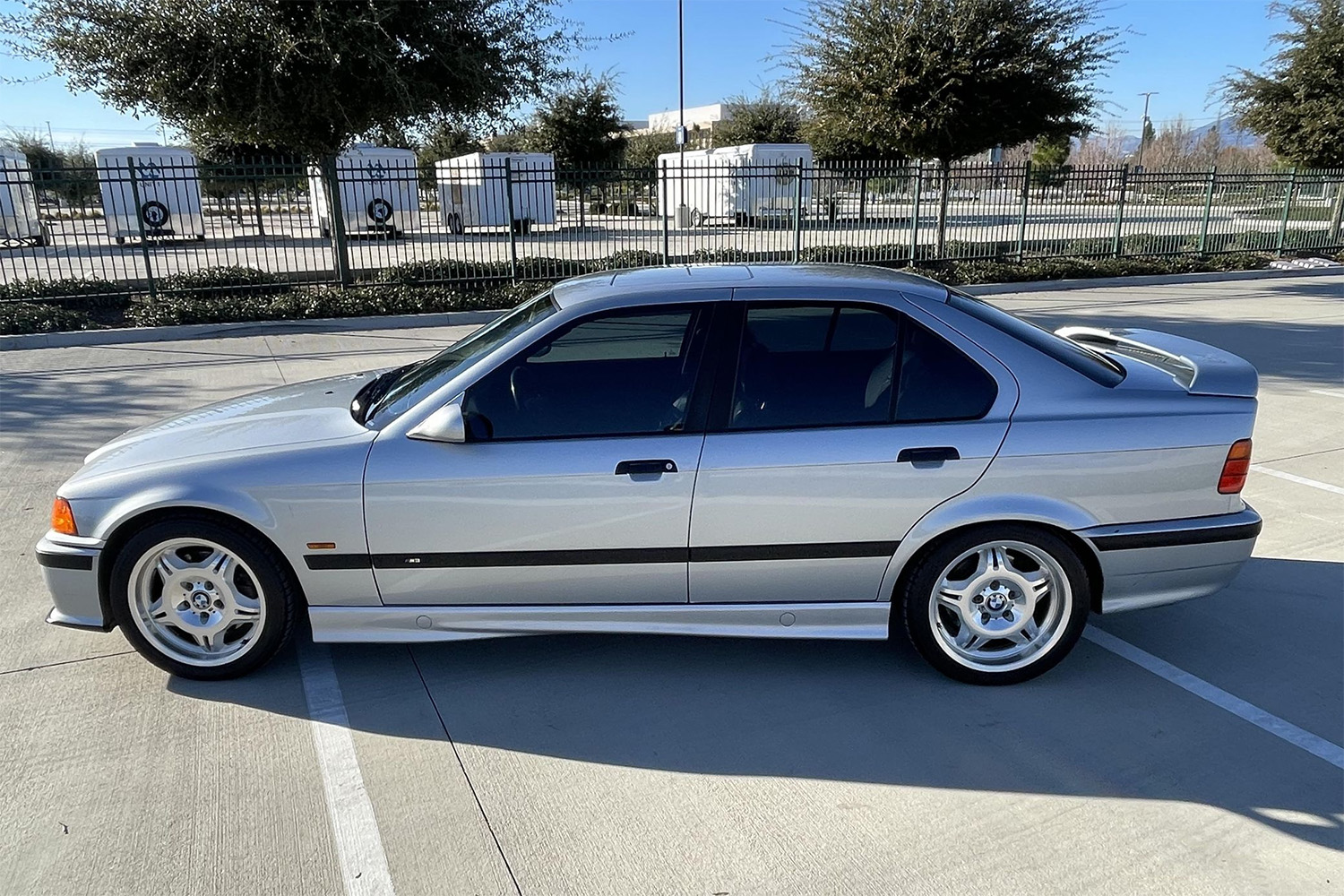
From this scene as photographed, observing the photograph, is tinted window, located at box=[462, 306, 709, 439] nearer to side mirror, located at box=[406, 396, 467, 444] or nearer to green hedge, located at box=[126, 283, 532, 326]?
side mirror, located at box=[406, 396, 467, 444]

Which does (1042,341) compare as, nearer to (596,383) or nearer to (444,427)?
(596,383)

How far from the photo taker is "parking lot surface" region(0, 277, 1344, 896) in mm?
2602

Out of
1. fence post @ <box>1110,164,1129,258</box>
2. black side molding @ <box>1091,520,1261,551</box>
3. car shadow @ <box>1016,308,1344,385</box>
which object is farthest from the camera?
fence post @ <box>1110,164,1129,258</box>

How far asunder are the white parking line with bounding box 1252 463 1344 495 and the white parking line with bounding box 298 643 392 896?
593 centimetres

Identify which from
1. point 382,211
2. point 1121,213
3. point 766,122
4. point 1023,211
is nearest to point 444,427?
point 1023,211

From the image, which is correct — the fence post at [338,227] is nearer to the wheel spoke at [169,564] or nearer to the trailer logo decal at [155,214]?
the wheel spoke at [169,564]

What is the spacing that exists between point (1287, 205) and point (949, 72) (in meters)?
9.30

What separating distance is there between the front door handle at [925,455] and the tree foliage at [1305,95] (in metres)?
21.3

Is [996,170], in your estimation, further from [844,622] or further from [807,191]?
[844,622]

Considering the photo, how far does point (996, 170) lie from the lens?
56.5 feet

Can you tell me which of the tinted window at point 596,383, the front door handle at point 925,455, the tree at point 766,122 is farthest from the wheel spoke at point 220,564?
the tree at point 766,122

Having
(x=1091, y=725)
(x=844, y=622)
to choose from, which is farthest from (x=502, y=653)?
(x=1091, y=725)

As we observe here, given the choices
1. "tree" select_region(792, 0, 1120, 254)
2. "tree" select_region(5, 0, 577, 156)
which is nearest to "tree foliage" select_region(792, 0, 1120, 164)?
"tree" select_region(792, 0, 1120, 254)

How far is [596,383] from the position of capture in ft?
11.5
